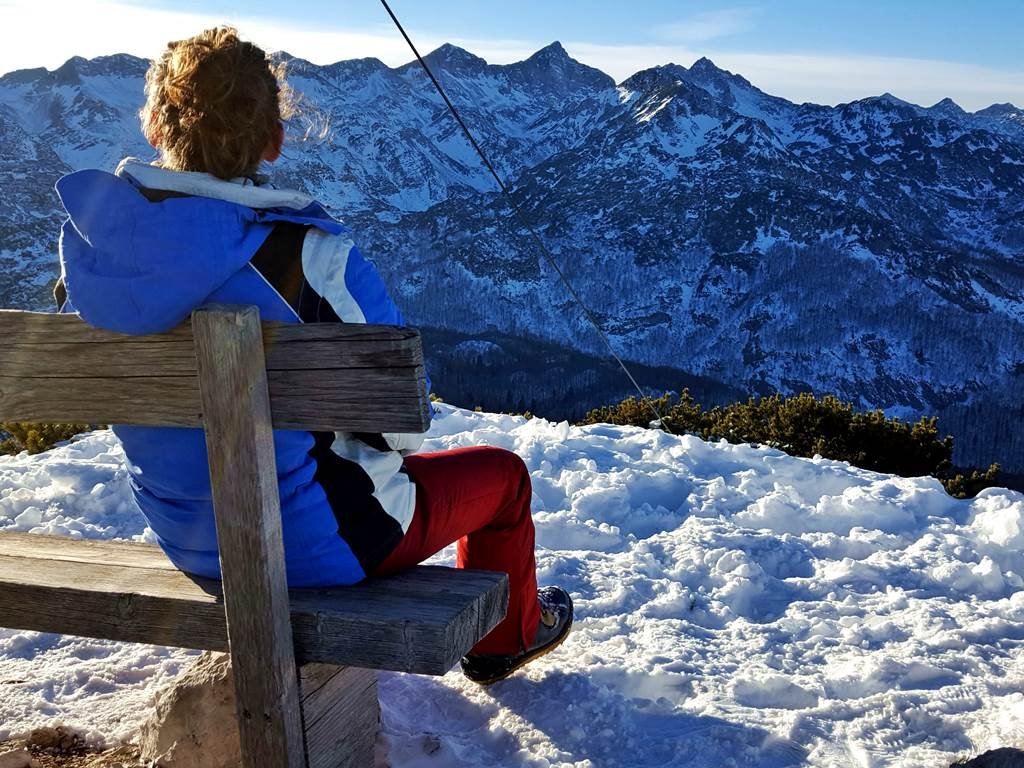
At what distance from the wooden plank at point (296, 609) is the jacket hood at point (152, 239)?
0.69 m

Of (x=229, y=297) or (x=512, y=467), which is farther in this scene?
(x=512, y=467)

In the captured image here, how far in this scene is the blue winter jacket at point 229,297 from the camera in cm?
173

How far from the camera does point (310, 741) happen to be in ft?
6.84

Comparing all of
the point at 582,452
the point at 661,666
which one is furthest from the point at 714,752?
the point at 582,452

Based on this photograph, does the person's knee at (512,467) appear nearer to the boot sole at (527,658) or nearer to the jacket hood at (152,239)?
the boot sole at (527,658)

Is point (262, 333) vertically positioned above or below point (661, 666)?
above

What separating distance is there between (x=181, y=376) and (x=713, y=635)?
2.47 m

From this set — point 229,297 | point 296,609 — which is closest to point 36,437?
point 296,609

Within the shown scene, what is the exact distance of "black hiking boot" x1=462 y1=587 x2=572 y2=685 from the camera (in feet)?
9.52

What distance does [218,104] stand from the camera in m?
1.90

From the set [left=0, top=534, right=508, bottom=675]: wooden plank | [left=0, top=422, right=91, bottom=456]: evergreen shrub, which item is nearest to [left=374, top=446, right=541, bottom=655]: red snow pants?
[left=0, top=534, right=508, bottom=675]: wooden plank

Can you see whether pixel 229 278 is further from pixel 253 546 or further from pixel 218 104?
pixel 253 546

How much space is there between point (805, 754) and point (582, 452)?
3397mm

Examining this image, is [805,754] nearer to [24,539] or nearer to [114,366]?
[114,366]
